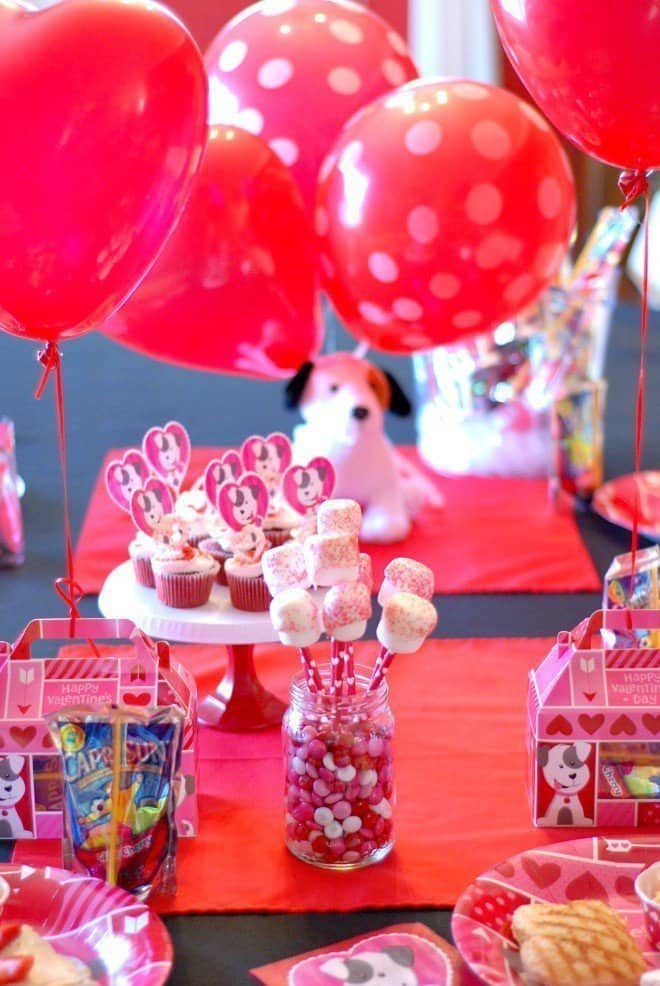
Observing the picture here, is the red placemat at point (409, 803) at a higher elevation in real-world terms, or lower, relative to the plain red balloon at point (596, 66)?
lower

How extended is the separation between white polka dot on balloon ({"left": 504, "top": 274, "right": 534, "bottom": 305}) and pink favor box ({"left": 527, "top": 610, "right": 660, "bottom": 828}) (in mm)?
778

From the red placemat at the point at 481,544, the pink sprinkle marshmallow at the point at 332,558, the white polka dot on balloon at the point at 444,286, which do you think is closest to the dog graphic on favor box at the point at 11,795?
the pink sprinkle marshmallow at the point at 332,558

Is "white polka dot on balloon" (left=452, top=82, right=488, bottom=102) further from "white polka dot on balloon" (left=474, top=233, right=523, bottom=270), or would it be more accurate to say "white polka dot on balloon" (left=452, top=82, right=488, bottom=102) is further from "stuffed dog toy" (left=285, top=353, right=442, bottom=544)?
"stuffed dog toy" (left=285, top=353, right=442, bottom=544)

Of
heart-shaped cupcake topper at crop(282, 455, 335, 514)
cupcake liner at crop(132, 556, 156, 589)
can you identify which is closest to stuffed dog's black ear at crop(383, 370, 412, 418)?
heart-shaped cupcake topper at crop(282, 455, 335, 514)

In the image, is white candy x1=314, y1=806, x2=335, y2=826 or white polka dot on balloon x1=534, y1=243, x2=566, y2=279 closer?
white candy x1=314, y1=806, x2=335, y2=826

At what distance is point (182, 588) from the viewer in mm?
1952

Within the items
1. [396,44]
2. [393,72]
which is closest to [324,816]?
[393,72]

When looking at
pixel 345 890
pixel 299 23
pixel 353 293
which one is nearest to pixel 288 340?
pixel 353 293

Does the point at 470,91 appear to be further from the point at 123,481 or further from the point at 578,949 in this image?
the point at 578,949

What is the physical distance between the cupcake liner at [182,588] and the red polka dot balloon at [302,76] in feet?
3.13

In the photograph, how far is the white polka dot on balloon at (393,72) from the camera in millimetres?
2588

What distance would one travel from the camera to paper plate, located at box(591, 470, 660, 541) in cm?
294

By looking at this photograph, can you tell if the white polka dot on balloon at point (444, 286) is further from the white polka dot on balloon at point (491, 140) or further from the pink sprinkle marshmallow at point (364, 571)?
the pink sprinkle marshmallow at point (364, 571)

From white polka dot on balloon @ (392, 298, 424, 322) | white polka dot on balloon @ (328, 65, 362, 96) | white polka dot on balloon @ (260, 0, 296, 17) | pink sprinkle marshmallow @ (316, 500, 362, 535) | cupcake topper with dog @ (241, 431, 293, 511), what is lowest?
pink sprinkle marshmallow @ (316, 500, 362, 535)
